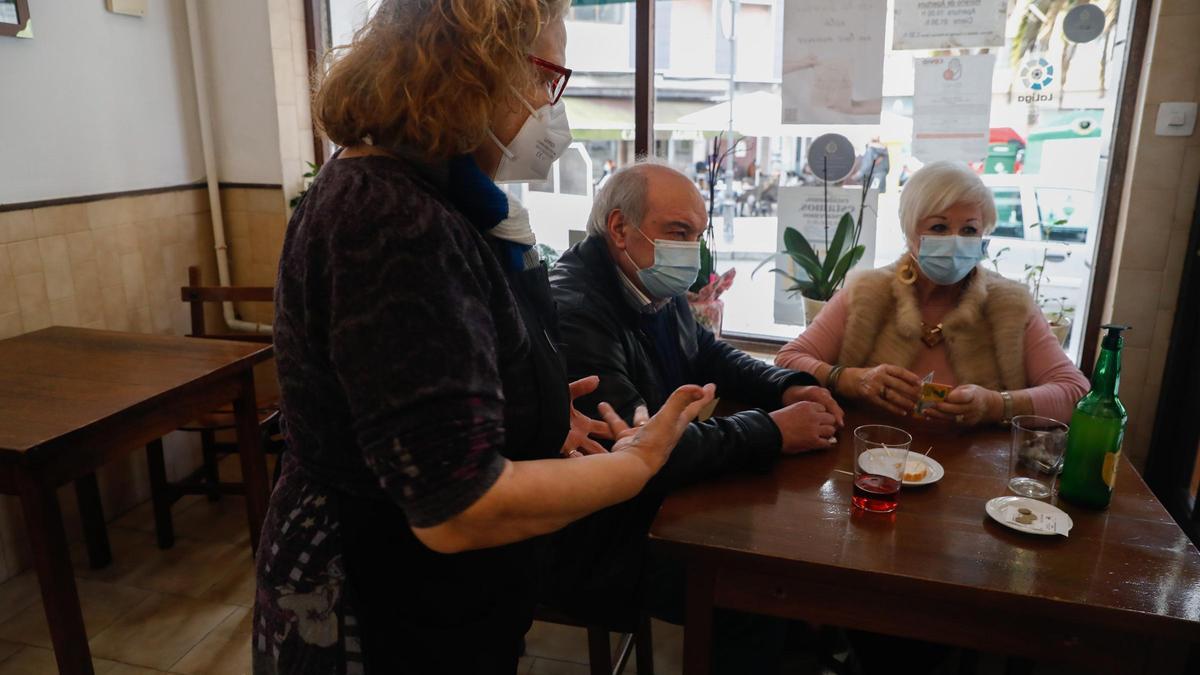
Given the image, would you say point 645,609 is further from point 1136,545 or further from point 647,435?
point 1136,545

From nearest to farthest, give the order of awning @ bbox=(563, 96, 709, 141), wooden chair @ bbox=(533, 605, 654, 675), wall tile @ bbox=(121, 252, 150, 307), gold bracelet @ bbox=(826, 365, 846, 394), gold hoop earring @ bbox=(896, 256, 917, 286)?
wooden chair @ bbox=(533, 605, 654, 675) → gold bracelet @ bbox=(826, 365, 846, 394) → gold hoop earring @ bbox=(896, 256, 917, 286) → wall tile @ bbox=(121, 252, 150, 307) → awning @ bbox=(563, 96, 709, 141)

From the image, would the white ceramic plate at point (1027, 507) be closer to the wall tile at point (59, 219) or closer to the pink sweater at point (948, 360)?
the pink sweater at point (948, 360)

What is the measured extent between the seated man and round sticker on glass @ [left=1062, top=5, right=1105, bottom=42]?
59.4 inches

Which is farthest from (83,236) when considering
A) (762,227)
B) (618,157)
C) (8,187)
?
(762,227)

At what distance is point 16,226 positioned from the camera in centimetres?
237

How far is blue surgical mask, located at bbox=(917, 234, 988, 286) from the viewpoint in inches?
74.0

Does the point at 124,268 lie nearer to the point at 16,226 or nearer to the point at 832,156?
the point at 16,226

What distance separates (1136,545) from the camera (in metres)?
1.13

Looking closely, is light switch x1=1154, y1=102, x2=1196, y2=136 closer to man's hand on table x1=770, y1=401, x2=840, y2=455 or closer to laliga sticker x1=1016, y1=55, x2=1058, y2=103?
laliga sticker x1=1016, y1=55, x2=1058, y2=103

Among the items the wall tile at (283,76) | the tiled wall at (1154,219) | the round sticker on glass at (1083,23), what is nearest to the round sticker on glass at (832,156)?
the round sticker on glass at (1083,23)

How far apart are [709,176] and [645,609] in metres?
1.80

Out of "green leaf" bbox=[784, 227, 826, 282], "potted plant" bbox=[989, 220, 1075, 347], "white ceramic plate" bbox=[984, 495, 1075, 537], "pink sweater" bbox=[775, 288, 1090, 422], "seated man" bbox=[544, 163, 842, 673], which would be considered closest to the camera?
"white ceramic plate" bbox=[984, 495, 1075, 537]

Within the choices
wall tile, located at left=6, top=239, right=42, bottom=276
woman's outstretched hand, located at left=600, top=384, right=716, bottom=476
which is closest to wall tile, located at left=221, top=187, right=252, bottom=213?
wall tile, located at left=6, top=239, right=42, bottom=276

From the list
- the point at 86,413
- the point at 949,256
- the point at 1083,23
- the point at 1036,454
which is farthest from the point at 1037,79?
the point at 86,413
